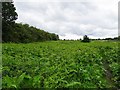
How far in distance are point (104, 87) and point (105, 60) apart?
31.5ft

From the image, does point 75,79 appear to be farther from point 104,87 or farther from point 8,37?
point 8,37

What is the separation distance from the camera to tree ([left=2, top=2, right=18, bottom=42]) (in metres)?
41.7

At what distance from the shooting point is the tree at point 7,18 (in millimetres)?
41722

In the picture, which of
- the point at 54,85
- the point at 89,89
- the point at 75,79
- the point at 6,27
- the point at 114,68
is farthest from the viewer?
the point at 6,27

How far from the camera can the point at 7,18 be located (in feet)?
139

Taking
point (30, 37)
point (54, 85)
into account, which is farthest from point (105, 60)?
point (30, 37)

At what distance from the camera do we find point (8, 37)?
42.8 metres

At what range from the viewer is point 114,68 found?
18.3 meters

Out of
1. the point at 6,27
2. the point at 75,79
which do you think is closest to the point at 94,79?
the point at 75,79

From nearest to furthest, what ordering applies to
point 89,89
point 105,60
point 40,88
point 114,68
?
point 40,88
point 89,89
point 114,68
point 105,60

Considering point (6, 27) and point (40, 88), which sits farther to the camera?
point (6, 27)

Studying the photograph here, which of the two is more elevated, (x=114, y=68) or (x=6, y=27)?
(x=6, y=27)

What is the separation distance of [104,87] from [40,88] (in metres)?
4.65

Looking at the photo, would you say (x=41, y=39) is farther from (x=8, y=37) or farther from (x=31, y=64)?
(x=31, y=64)
